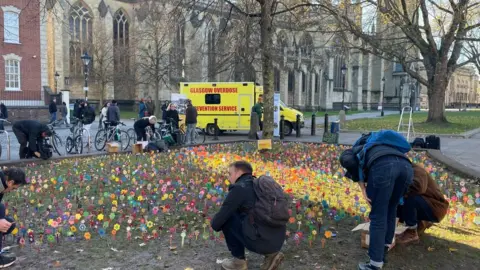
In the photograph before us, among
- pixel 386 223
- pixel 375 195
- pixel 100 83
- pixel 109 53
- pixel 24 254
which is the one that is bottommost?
pixel 24 254

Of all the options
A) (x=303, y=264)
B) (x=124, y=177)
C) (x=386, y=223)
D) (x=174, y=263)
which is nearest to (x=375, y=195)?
(x=386, y=223)

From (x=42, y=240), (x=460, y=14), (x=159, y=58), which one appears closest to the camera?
(x=42, y=240)

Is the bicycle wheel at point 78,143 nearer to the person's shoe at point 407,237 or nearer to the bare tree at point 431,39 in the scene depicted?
the person's shoe at point 407,237

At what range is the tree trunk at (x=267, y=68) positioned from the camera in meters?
11.0

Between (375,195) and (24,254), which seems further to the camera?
(24,254)

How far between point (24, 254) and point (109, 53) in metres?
41.3

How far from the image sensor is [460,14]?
1886 centimetres

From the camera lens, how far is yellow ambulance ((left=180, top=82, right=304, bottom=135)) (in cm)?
2027

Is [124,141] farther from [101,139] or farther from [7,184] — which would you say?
[7,184]

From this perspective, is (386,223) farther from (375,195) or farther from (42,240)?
(42,240)

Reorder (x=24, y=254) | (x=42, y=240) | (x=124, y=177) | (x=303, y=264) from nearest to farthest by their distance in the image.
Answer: (x=303, y=264)
(x=24, y=254)
(x=42, y=240)
(x=124, y=177)

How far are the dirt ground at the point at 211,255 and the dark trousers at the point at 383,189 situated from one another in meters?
0.50

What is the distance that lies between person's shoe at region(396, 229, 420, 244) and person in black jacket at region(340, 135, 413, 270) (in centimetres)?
75

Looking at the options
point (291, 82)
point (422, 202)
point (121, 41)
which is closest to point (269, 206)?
point (422, 202)
